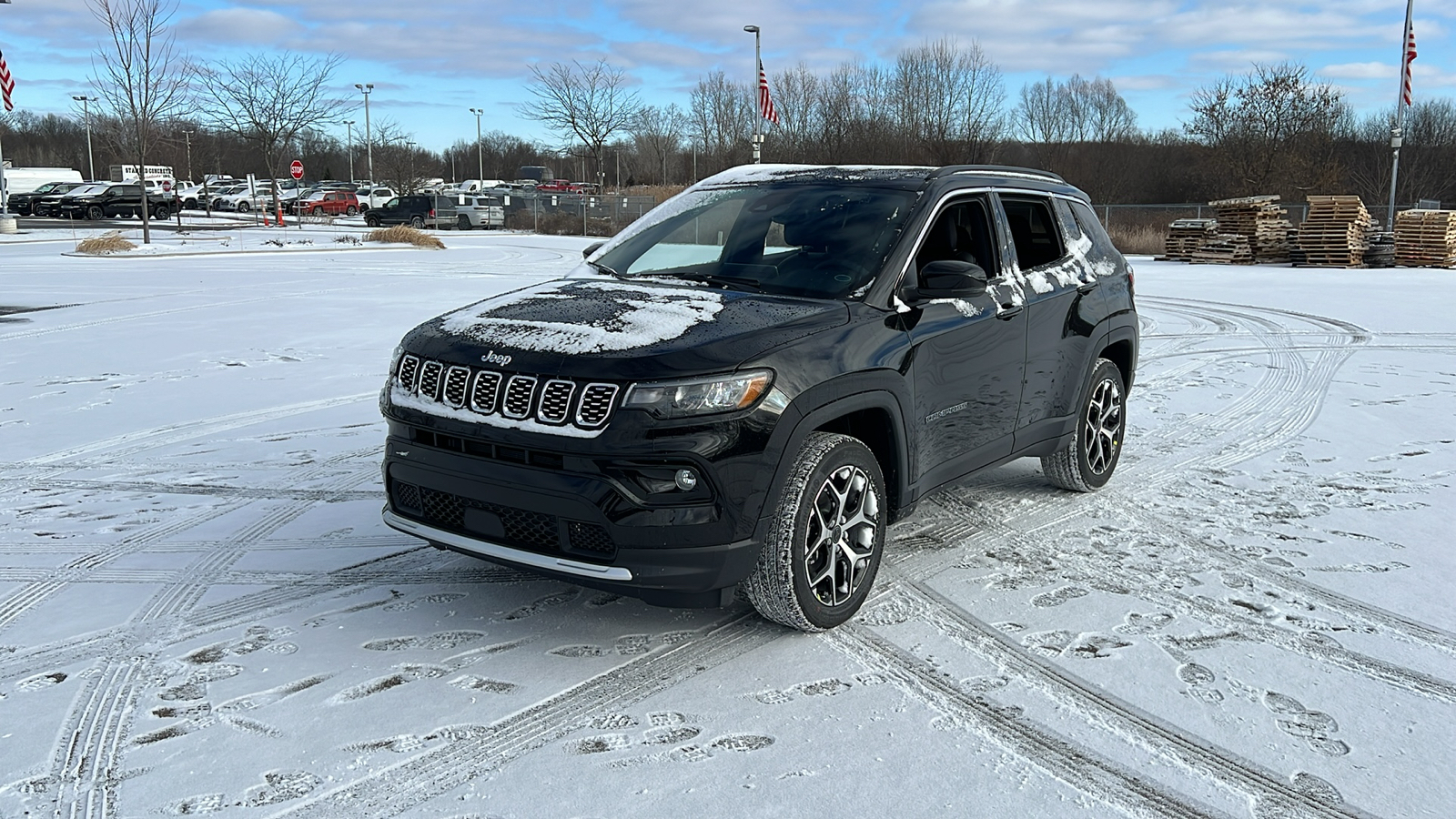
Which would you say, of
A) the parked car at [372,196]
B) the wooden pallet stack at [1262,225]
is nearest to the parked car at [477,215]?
the parked car at [372,196]

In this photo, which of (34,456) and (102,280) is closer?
(34,456)

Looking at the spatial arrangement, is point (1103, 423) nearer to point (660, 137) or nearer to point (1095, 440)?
point (1095, 440)

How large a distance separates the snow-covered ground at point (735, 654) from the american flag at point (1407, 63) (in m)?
27.2

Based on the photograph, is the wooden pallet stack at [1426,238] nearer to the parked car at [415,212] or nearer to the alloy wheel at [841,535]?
the alloy wheel at [841,535]

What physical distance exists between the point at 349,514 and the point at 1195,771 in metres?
4.18

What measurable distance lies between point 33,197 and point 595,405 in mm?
53695

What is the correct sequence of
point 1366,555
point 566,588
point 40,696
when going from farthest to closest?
point 1366,555
point 566,588
point 40,696

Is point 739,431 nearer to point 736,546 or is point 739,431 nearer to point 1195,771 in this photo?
point 736,546

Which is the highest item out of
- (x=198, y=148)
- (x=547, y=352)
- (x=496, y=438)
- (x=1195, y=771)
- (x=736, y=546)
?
(x=198, y=148)

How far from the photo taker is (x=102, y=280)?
1812 cm

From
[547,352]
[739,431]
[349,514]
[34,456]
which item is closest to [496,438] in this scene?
[547,352]

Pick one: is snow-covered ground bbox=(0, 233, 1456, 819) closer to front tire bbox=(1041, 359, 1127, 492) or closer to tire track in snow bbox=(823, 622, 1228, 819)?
tire track in snow bbox=(823, 622, 1228, 819)

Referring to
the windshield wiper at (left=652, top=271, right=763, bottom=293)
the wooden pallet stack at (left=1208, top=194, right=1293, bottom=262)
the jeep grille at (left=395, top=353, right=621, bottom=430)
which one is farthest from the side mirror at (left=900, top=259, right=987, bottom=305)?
the wooden pallet stack at (left=1208, top=194, right=1293, bottom=262)

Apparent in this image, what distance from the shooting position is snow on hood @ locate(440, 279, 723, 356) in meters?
3.80
